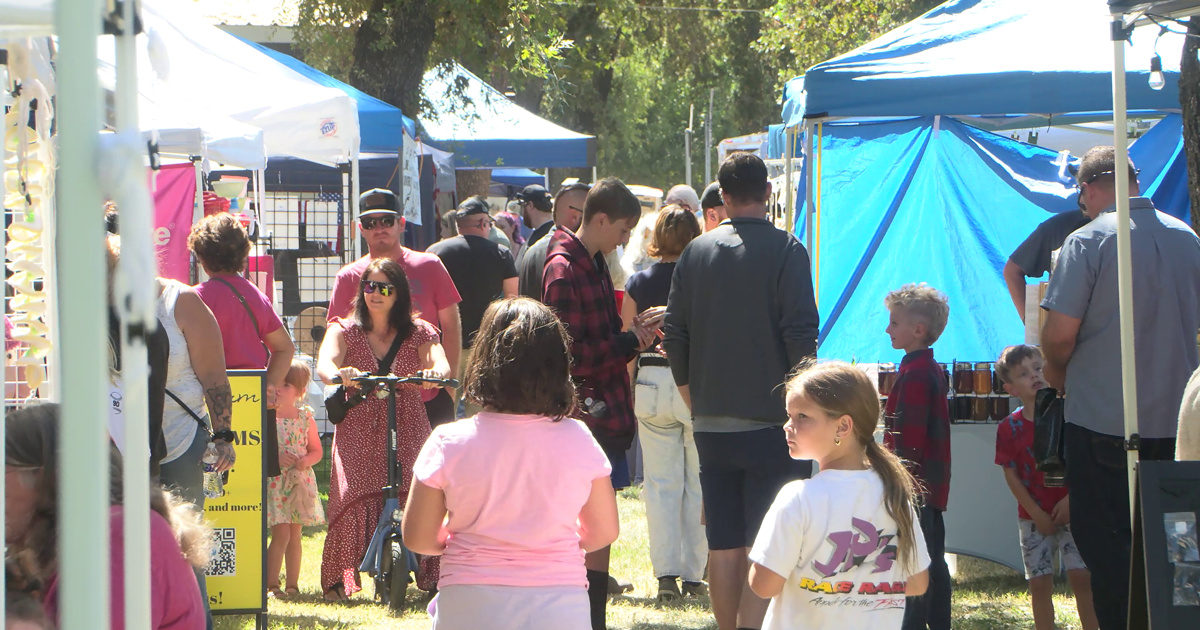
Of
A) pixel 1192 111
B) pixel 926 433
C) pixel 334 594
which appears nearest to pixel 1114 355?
pixel 926 433

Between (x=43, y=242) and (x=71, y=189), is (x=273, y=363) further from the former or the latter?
(x=71, y=189)

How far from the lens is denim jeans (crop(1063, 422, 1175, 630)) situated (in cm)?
416

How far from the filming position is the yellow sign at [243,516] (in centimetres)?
491

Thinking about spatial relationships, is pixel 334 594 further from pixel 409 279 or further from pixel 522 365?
pixel 522 365

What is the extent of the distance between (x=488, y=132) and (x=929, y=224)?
9572 mm

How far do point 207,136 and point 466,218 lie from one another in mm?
1791

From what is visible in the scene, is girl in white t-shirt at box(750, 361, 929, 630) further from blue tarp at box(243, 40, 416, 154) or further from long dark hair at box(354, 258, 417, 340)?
blue tarp at box(243, 40, 416, 154)

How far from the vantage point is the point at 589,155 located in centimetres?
1560

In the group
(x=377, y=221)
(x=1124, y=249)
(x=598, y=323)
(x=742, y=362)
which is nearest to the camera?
(x=1124, y=249)

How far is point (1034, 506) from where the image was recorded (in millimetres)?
5055

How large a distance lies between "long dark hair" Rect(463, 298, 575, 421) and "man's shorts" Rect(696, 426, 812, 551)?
4.97 ft

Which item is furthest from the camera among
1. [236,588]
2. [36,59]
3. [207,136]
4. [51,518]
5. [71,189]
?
[207,136]

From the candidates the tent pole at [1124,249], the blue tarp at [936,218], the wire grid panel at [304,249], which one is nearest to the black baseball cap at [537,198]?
the wire grid panel at [304,249]

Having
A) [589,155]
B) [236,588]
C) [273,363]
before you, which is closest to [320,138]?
[273,363]
